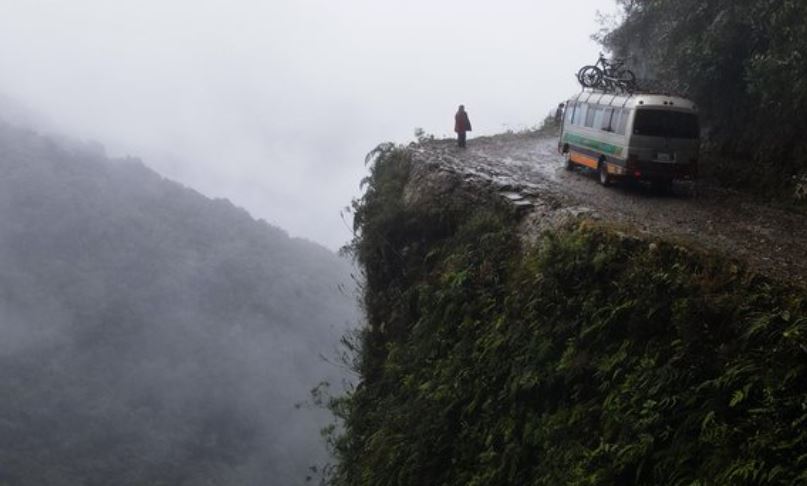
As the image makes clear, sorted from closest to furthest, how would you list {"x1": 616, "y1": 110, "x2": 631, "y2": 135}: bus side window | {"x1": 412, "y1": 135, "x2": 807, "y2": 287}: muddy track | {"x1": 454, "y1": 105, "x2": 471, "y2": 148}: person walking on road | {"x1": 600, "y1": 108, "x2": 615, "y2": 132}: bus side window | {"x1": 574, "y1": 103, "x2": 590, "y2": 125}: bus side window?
{"x1": 412, "y1": 135, "x2": 807, "y2": 287}: muddy track → {"x1": 616, "y1": 110, "x2": 631, "y2": 135}: bus side window → {"x1": 600, "y1": 108, "x2": 615, "y2": 132}: bus side window → {"x1": 574, "y1": 103, "x2": 590, "y2": 125}: bus side window → {"x1": 454, "y1": 105, "x2": 471, "y2": 148}: person walking on road

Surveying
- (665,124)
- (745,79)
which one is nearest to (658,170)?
(665,124)

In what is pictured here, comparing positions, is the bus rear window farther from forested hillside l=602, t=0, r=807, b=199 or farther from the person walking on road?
the person walking on road

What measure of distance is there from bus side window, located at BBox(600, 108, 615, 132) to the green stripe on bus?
0.40m

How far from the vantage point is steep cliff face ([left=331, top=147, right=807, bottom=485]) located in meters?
6.23

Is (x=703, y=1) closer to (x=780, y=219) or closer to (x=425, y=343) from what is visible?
(x=780, y=219)

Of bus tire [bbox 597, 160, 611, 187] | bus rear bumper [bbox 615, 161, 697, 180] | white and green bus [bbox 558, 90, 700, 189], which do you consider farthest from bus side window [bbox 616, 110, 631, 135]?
bus tire [bbox 597, 160, 611, 187]

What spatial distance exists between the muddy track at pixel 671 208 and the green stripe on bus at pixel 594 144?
90cm

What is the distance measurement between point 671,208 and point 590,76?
10.4 m

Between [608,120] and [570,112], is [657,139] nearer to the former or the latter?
[608,120]

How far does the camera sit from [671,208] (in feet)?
46.0

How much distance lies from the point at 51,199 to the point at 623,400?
120m

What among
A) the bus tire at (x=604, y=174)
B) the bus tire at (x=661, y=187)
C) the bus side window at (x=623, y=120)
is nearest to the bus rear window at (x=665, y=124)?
the bus side window at (x=623, y=120)

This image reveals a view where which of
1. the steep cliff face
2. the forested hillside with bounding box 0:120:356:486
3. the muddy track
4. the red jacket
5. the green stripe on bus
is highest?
the red jacket

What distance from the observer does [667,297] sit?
25.4 feet
